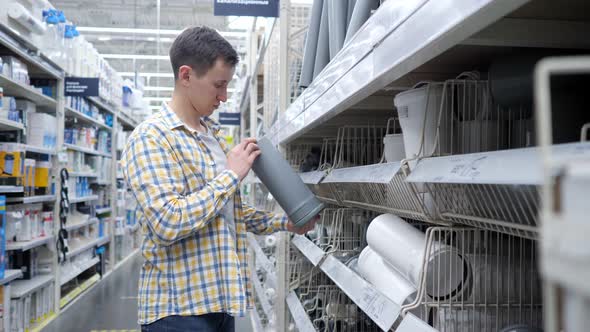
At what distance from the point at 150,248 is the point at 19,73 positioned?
3.00m

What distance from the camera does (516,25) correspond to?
2.76 feet

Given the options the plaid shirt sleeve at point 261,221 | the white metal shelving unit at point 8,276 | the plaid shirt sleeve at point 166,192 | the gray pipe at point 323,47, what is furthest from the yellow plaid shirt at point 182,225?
the white metal shelving unit at point 8,276

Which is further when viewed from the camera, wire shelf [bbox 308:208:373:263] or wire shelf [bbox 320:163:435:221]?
wire shelf [bbox 308:208:373:263]

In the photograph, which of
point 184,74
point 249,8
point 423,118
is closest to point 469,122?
point 423,118

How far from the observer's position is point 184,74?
1.55m

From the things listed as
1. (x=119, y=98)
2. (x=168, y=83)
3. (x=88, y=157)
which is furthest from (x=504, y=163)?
(x=168, y=83)

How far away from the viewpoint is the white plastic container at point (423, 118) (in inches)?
42.6

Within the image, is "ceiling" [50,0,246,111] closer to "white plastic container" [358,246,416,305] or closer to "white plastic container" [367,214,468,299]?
"white plastic container" [358,246,416,305]

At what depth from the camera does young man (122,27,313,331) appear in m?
1.38

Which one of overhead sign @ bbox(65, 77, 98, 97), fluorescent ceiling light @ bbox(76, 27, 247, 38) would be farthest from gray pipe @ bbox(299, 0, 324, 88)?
Answer: fluorescent ceiling light @ bbox(76, 27, 247, 38)

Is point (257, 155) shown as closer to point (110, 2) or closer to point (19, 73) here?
point (19, 73)

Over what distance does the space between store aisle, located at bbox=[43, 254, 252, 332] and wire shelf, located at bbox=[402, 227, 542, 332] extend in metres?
3.58

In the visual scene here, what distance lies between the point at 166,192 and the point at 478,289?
2.65 ft

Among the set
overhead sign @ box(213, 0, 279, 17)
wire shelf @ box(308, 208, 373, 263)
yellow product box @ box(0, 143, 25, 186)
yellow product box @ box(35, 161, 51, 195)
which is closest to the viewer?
wire shelf @ box(308, 208, 373, 263)
